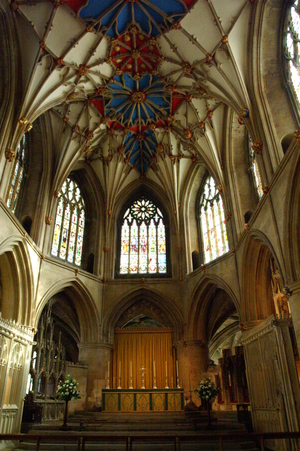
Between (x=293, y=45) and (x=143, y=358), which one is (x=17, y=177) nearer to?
(x=143, y=358)

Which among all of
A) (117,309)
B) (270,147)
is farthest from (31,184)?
(270,147)

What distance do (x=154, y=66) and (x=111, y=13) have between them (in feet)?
9.89

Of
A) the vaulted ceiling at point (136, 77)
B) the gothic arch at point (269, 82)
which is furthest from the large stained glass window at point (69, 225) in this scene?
the gothic arch at point (269, 82)

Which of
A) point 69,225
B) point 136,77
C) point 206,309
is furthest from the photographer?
point 69,225

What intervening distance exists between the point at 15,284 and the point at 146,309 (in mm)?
7761

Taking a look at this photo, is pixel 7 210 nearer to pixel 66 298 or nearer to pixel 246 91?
pixel 66 298

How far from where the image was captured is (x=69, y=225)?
62.7ft

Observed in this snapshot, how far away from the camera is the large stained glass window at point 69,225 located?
1807 cm

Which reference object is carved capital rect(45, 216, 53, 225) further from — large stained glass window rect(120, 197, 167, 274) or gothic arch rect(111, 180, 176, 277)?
large stained glass window rect(120, 197, 167, 274)

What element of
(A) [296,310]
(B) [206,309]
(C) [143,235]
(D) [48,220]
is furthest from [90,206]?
(A) [296,310]

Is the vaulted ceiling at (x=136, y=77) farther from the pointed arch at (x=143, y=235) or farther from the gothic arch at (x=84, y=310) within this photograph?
the gothic arch at (x=84, y=310)

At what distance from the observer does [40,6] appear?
12.7 metres

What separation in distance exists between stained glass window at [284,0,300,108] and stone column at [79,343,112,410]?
1350cm

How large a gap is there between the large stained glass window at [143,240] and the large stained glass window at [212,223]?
8.77ft
